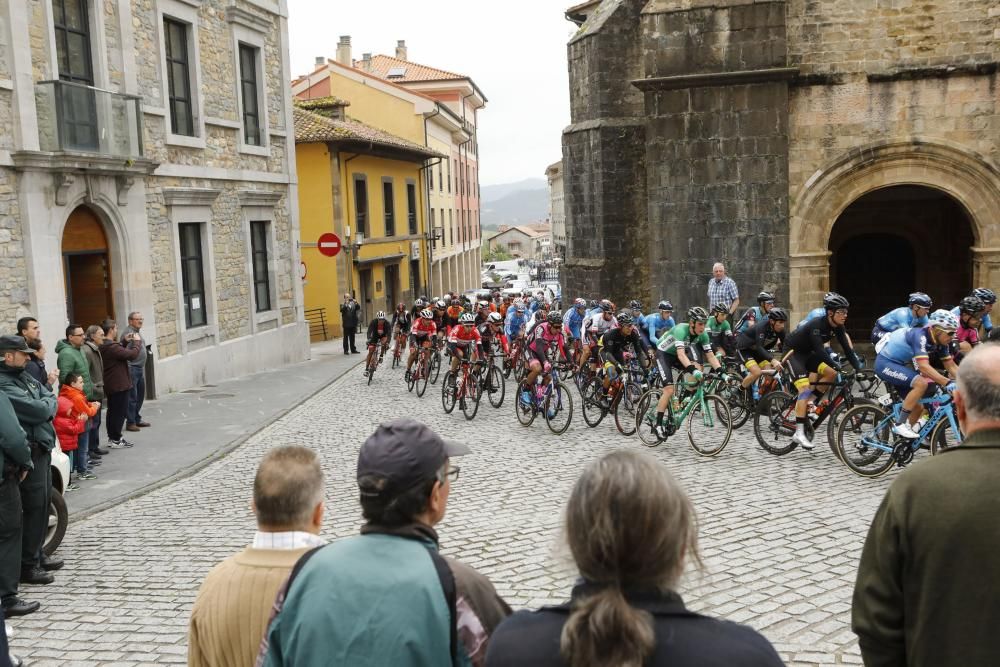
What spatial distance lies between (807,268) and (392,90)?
33.7m

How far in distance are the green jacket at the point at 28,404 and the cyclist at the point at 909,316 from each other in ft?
25.5

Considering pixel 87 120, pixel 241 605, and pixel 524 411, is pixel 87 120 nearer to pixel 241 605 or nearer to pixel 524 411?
pixel 524 411

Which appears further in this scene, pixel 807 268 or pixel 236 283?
pixel 236 283

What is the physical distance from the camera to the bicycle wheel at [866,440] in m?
9.33

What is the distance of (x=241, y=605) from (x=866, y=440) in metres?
7.94

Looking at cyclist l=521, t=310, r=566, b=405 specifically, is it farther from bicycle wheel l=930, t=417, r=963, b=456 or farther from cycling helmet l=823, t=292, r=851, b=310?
bicycle wheel l=930, t=417, r=963, b=456

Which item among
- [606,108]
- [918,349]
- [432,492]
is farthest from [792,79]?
[432,492]

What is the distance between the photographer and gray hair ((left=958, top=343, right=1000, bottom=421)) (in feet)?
9.11

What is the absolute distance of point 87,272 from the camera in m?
16.2

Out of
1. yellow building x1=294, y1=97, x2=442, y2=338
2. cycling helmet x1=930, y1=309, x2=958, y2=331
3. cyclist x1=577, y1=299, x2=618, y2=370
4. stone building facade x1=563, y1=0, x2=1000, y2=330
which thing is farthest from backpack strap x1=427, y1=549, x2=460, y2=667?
yellow building x1=294, y1=97, x2=442, y2=338

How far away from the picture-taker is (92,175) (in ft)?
49.6

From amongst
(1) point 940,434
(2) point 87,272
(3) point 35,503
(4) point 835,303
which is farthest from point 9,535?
(2) point 87,272

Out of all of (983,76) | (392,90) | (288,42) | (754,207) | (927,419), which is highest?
(392,90)

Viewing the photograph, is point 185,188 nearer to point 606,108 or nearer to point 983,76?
point 606,108
